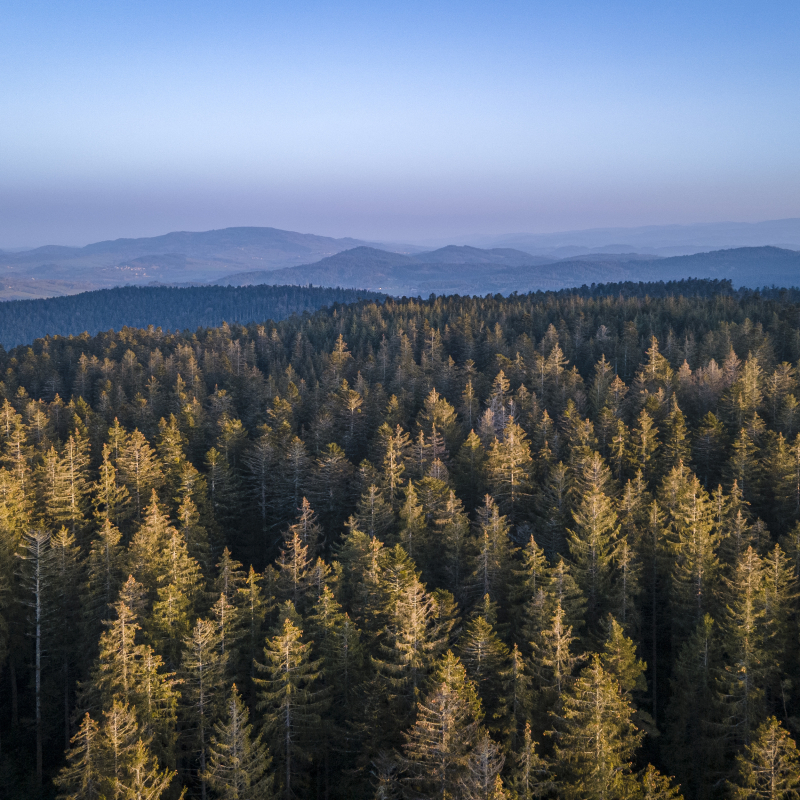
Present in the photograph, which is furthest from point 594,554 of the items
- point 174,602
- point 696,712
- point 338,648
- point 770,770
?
point 174,602

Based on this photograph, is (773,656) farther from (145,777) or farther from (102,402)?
(102,402)

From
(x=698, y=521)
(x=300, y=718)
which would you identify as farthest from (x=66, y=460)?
(x=698, y=521)

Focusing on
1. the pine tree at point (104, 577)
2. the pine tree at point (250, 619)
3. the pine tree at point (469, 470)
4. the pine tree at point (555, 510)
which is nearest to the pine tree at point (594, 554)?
the pine tree at point (555, 510)

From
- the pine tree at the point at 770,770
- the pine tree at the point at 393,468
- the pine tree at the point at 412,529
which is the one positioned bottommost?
the pine tree at the point at 770,770

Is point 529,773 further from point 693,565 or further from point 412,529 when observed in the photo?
point 412,529

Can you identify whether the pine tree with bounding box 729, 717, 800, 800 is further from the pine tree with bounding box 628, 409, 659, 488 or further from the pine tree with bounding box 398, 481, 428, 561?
the pine tree with bounding box 628, 409, 659, 488

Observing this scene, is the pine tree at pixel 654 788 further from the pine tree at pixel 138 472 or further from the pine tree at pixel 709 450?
the pine tree at pixel 138 472

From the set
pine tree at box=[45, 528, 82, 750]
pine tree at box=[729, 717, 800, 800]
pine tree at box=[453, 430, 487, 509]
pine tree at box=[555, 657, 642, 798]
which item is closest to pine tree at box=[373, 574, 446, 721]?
pine tree at box=[555, 657, 642, 798]
